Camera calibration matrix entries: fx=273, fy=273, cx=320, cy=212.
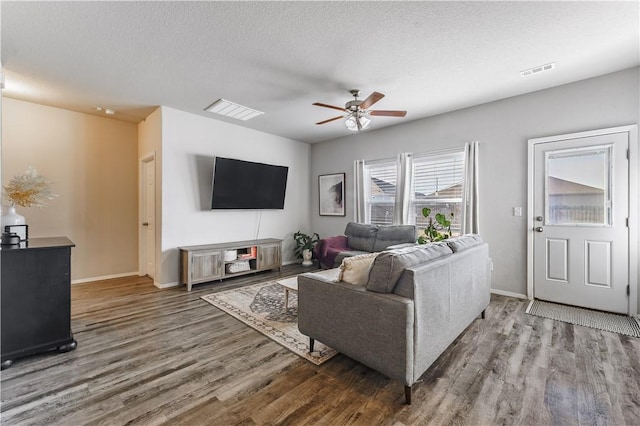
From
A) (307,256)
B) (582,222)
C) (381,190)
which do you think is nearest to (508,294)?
(582,222)

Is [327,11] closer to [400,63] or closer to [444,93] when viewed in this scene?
[400,63]

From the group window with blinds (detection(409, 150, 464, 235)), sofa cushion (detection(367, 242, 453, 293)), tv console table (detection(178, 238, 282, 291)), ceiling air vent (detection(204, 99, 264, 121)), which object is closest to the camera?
sofa cushion (detection(367, 242, 453, 293))

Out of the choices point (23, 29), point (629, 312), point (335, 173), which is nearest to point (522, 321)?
point (629, 312)

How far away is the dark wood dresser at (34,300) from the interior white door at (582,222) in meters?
5.21

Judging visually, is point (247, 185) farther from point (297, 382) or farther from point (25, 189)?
point (297, 382)

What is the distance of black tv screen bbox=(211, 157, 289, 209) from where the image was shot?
4.64 m

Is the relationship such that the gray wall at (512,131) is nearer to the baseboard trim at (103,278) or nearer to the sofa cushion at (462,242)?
the sofa cushion at (462,242)

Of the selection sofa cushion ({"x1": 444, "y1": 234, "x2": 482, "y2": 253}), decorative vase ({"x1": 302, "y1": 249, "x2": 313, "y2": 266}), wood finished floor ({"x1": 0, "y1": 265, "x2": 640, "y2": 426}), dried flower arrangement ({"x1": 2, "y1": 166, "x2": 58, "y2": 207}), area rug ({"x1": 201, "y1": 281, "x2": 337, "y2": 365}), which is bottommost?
wood finished floor ({"x1": 0, "y1": 265, "x2": 640, "y2": 426})

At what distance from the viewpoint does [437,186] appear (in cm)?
454

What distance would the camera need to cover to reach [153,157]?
4465 millimetres

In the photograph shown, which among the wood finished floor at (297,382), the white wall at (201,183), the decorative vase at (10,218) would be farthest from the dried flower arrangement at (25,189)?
the white wall at (201,183)

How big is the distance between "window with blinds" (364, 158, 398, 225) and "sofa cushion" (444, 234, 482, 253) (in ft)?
7.52

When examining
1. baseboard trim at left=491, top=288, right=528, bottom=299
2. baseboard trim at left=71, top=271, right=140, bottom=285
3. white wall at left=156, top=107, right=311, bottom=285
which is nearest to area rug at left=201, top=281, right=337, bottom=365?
white wall at left=156, top=107, right=311, bottom=285

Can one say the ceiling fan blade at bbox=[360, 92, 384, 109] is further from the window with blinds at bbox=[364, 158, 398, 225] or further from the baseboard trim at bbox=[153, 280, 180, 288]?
the baseboard trim at bbox=[153, 280, 180, 288]
